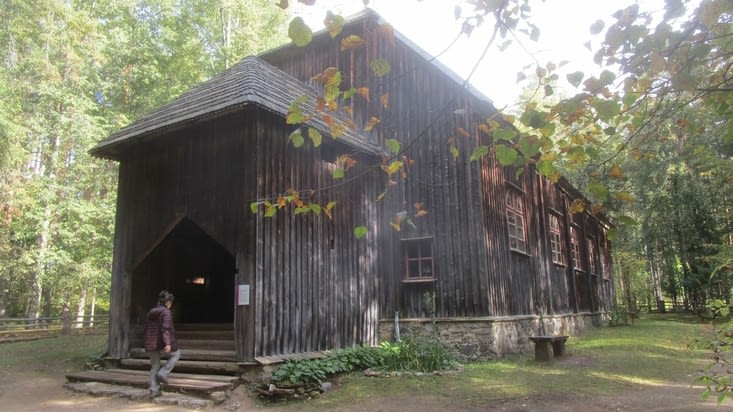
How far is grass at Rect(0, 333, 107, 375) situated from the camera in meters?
12.5

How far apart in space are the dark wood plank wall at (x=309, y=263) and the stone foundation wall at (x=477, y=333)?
2.72 feet

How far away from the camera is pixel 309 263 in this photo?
10.8 m

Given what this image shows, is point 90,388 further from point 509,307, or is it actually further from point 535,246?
point 535,246

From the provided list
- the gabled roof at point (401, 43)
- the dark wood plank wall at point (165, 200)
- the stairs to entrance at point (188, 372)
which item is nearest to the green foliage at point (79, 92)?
the dark wood plank wall at point (165, 200)

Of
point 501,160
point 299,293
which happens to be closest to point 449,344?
point 299,293

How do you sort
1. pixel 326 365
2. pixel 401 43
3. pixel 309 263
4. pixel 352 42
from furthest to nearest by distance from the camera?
1. pixel 401 43
2. pixel 309 263
3. pixel 326 365
4. pixel 352 42

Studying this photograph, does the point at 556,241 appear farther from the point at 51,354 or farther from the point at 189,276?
the point at 51,354

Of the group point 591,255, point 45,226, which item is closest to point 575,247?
point 591,255

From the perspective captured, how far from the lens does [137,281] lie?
12.0 m

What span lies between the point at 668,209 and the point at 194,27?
25400 millimetres

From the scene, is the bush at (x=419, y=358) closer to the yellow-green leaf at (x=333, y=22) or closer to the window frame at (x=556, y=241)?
the window frame at (x=556, y=241)

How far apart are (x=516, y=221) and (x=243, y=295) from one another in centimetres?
805

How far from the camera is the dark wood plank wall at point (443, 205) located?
11922 mm

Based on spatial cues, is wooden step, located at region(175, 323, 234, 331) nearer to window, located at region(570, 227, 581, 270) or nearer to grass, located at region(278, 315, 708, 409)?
grass, located at region(278, 315, 708, 409)
